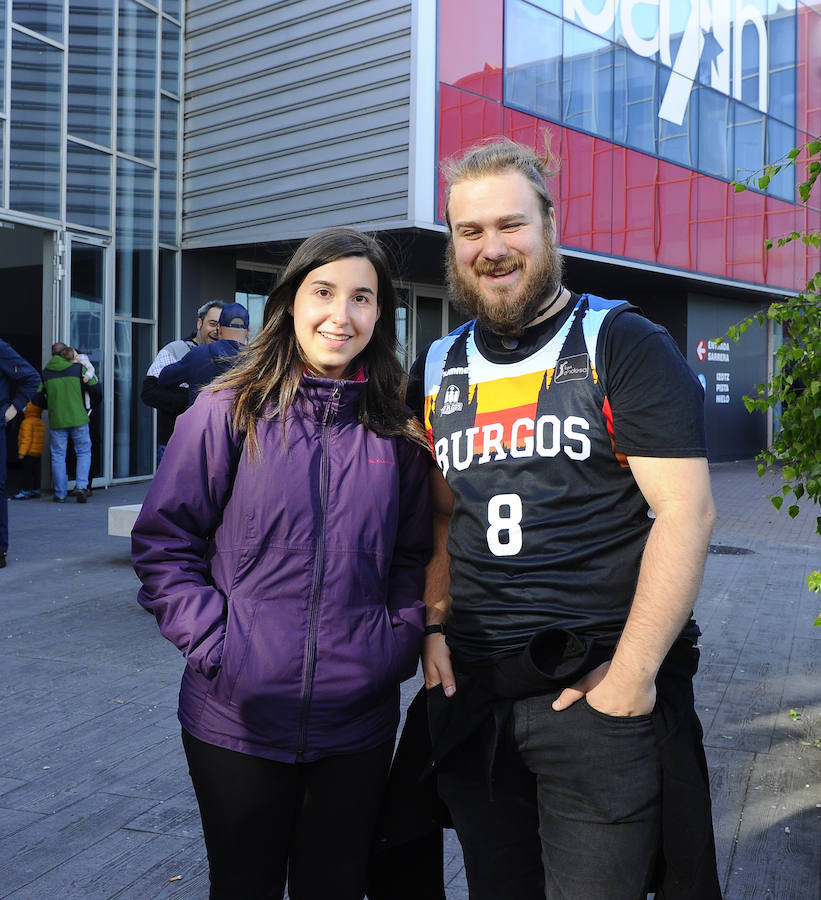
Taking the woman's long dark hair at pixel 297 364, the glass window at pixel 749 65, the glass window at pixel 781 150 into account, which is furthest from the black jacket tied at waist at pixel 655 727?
the glass window at pixel 781 150

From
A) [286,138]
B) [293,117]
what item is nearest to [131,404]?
[286,138]

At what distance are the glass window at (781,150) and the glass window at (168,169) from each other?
1167 cm

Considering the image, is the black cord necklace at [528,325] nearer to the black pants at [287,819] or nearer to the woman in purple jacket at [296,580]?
the woman in purple jacket at [296,580]

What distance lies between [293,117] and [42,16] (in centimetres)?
346

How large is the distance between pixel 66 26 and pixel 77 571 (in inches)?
331

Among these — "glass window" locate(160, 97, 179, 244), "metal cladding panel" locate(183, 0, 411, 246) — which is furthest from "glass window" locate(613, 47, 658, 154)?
"glass window" locate(160, 97, 179, 244)

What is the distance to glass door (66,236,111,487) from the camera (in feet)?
44.5

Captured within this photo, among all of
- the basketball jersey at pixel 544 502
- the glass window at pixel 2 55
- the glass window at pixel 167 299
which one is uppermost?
the glass window at pixel 2 55

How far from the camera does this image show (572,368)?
2.04m

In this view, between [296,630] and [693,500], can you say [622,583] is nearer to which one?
[693,500]

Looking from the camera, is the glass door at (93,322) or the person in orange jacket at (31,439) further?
the glass door at (93,322)

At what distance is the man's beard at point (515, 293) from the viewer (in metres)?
2.11

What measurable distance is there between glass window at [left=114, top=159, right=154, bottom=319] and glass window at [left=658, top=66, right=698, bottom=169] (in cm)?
873

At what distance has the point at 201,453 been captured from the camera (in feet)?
6.93
